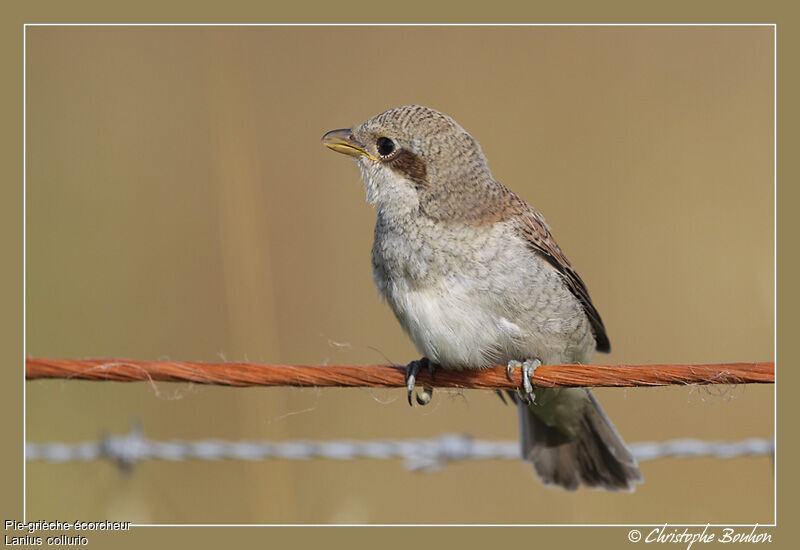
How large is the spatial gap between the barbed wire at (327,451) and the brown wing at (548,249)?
0.95 meters

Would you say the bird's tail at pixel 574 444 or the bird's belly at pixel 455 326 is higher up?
the bird's belly at pixel 455 326

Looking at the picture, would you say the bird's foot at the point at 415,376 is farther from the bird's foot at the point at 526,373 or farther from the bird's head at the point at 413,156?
the bird's head at the point at 413,156

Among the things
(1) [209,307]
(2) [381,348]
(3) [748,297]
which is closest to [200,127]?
(1) [209,307]

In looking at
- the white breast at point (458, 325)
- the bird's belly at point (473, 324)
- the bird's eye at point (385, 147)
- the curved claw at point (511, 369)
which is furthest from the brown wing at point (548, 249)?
the bird's eye at point (385, 147)

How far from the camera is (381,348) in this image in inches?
279

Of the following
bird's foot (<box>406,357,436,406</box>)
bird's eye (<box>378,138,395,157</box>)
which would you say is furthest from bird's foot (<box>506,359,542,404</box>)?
bird's eye (<box>378,138,395,157</box>)

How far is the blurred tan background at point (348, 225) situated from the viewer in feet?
21.1

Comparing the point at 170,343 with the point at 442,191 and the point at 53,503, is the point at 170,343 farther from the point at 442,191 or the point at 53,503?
the point at 442,191

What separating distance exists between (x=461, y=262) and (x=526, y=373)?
613 mm

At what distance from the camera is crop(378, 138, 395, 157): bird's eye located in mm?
4602

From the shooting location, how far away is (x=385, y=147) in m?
4.63

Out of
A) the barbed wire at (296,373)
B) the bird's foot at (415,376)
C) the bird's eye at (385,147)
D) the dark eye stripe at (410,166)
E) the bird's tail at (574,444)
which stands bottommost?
the bird's tail at (574,444)

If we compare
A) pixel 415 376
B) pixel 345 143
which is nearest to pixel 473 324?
pixel 415 376

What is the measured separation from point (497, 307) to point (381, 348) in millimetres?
3074
